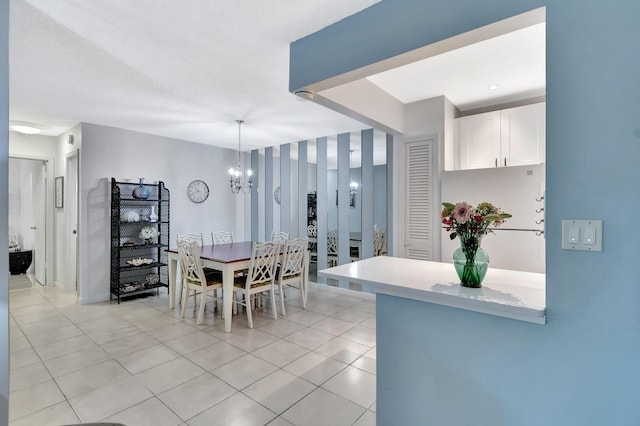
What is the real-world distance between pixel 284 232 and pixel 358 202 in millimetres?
1536

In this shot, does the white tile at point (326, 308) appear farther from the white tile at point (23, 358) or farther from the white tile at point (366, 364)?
the white tile at point (23, 358)

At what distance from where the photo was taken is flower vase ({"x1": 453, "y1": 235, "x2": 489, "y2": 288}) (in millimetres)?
1531

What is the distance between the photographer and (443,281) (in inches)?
65.6

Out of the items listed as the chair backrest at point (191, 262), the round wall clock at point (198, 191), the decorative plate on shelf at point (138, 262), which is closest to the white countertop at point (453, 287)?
the chair backrest at point (191, 262)

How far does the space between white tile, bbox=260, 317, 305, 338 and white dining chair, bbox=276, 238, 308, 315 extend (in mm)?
269

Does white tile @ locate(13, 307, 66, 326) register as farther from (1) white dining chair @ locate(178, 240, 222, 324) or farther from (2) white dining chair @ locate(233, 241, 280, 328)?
(2) white dining chair @ locate(233, 241, 280, 328)

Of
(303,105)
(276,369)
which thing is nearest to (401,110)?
(303,105)

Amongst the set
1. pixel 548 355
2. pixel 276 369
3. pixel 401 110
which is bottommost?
pixel 276 369

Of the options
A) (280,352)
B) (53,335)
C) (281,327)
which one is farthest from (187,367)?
(53,335)

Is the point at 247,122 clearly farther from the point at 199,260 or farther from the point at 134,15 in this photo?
the point at 134,15

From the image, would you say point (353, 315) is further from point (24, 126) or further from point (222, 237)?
point (24, 126)

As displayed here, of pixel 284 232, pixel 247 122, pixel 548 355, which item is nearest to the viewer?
pixel 548 355

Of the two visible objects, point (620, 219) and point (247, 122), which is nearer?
point (620, 219)

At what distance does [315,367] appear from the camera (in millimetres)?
2592
